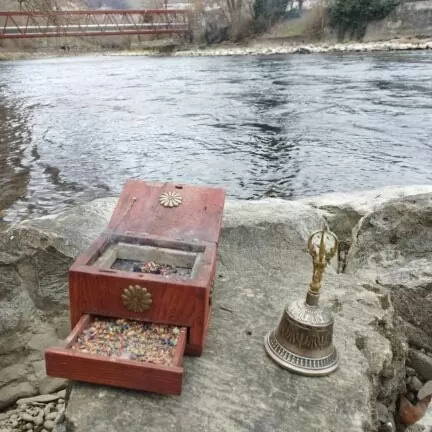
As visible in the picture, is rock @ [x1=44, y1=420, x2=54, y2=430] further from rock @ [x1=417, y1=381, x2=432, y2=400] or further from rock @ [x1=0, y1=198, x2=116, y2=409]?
rock @ [x1=417, y1=381, x2=432, y2=400]

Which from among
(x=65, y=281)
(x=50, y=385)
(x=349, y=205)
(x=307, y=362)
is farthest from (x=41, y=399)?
(x=349, y=205)

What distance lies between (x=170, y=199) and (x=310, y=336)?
4.40ft

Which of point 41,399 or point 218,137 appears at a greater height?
point 41,399

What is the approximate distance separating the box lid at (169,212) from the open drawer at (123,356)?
0.69 meters

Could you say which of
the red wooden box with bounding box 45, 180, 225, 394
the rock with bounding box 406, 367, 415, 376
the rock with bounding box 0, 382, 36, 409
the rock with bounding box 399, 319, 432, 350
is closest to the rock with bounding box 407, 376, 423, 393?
the rock with bounding box 406, 367, 415, 376

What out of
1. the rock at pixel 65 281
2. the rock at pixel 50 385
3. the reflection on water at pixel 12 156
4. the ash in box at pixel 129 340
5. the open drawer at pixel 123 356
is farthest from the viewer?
the reflection on water at pixel 12 156

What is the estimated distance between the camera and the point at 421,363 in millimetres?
3207

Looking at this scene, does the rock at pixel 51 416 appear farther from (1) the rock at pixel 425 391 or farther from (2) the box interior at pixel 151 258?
(1) the rock at pixel 425 391

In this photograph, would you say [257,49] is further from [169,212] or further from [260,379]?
[260,379]

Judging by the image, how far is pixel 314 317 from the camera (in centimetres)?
259

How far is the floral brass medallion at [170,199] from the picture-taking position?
3256 millimetres

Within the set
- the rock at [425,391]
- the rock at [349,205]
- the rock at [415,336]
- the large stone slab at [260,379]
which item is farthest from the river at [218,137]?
the rock at [425,391]

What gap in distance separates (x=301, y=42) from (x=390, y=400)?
54.4 metres

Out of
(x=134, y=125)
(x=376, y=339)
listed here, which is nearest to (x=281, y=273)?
(x=376, y=339)
